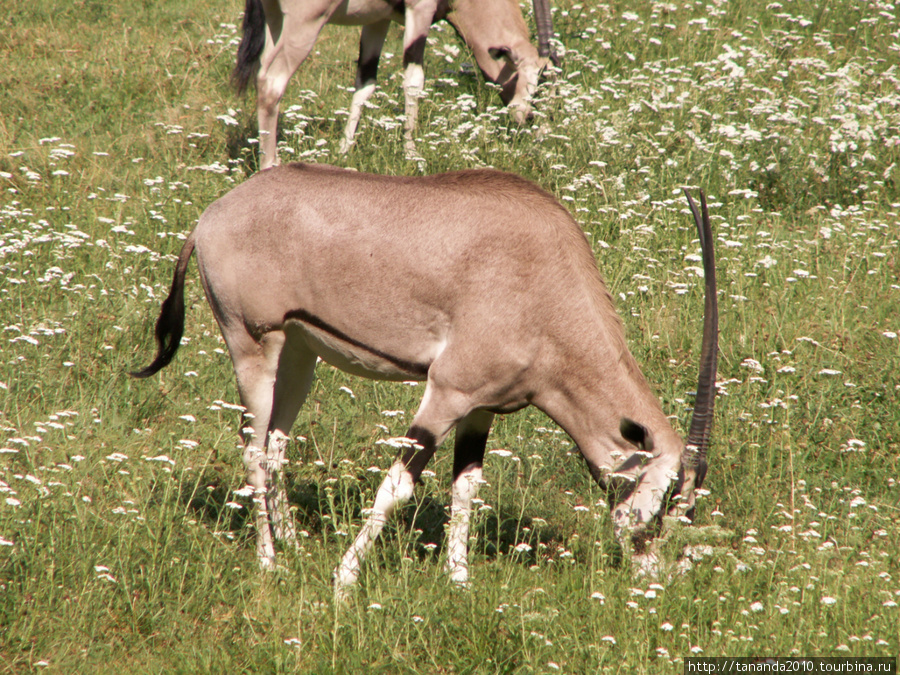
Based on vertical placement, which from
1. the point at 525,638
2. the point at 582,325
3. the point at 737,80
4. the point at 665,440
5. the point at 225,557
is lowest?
the point at 225,557

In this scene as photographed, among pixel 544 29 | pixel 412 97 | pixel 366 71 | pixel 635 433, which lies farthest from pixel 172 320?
pixel 544 29

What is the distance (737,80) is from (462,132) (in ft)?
10.6

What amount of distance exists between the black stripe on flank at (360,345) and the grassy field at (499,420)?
1.87 ft

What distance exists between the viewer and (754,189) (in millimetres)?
8969

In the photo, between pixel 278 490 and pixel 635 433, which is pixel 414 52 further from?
pixel 635 433

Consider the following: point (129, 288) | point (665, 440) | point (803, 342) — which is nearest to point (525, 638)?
point (665, 440)

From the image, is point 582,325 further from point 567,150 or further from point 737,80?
point 737,80

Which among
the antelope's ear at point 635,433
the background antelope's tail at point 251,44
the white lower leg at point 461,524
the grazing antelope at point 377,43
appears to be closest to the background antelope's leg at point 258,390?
the white lower leg at point 461,524

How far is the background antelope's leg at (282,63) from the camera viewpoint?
8.57 m

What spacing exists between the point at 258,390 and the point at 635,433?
1.97m

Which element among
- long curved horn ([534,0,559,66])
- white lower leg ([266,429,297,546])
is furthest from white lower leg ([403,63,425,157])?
white lower leg ([266,429,297,546])

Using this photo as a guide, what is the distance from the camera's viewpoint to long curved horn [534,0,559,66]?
10.6m

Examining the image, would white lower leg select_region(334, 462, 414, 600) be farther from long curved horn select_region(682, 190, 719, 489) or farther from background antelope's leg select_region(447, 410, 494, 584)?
long curved horn select_region(682, 190, 719, 489)

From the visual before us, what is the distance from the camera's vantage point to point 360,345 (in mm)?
4828
